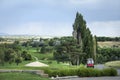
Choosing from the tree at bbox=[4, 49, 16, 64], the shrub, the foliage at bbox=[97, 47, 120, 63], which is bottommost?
the shrub

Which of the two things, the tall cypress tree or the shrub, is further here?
the tall cypress tree

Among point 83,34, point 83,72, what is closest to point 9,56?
point 83,34

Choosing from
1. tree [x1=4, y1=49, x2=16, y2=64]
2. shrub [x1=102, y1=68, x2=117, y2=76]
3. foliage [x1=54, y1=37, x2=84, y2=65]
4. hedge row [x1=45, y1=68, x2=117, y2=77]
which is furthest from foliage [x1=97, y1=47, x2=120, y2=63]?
hedge row [x1=45, y1=68, x2=117, y2=77]

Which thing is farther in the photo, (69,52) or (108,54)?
(108,54)

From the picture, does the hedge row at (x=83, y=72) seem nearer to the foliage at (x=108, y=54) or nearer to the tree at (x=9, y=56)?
the tree at (x=9, y=56)

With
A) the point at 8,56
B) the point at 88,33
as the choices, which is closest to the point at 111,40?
the point at 88,33

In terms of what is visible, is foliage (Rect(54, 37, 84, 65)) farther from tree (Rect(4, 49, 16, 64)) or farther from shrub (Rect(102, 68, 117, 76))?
shrub (Rect(102, 68, 117, 76))

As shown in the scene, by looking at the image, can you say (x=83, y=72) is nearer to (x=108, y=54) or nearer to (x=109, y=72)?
(x=109, y=72)

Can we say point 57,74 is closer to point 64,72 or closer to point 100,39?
point 64,72

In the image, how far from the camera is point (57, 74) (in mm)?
46094

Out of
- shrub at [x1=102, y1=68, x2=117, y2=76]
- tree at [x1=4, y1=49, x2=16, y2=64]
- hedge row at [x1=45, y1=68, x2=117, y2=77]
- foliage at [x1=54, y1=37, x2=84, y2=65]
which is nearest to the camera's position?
hedge row at [x1=45, y1=68, x2=117, y2=77]

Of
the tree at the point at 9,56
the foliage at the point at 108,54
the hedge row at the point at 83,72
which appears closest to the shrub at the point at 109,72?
the hedge row at the point at 83,72

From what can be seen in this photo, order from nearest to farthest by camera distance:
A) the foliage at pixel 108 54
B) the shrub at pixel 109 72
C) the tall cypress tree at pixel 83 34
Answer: the shrub at pixel 109 72 → the tall cypress tree at pixel 83 34 → the foliage at pixel 108 54

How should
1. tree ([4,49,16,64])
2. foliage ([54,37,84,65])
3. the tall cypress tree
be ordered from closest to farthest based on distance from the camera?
tree ([4,49,16,64])
foliage ([54,37,84,65])
the tall cypress tree
